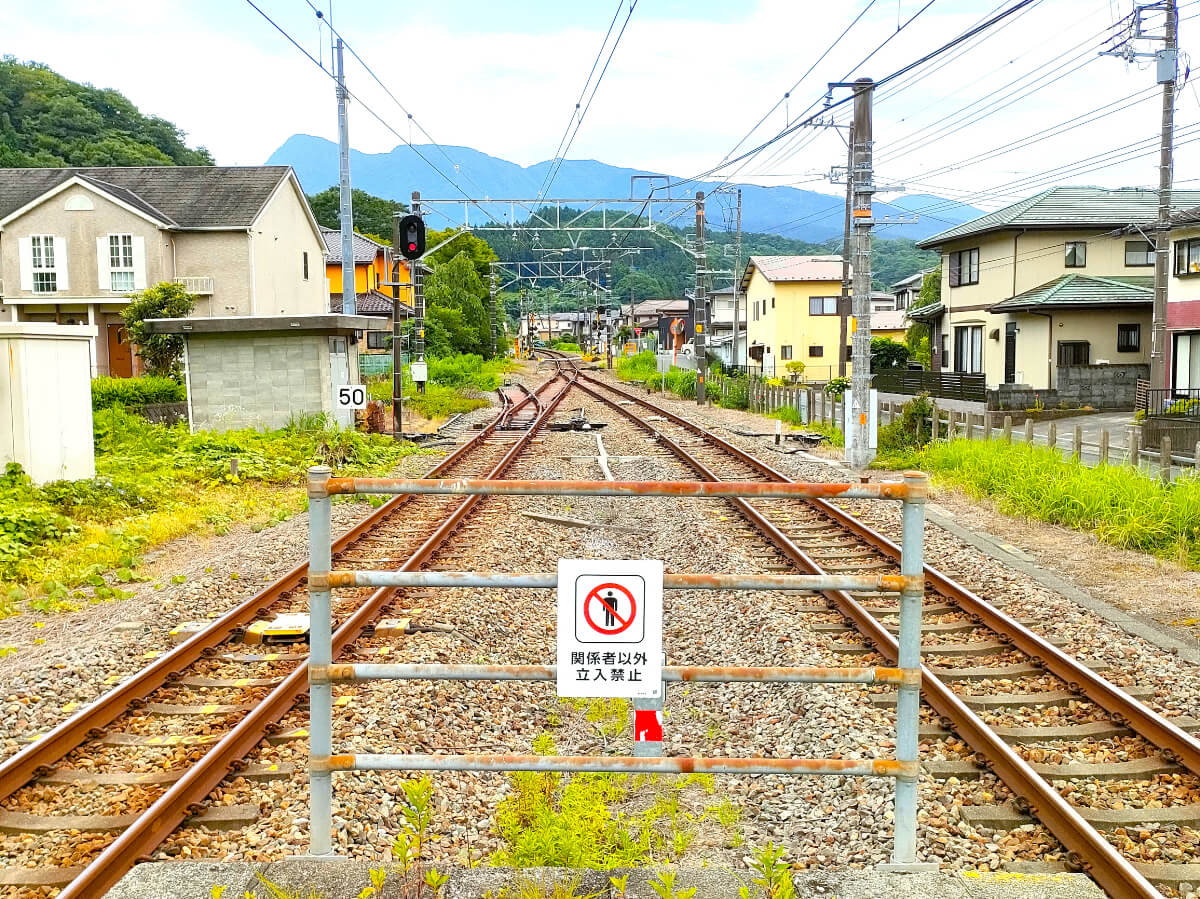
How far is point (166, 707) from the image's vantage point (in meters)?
6.03

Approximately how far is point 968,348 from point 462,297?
3089cm

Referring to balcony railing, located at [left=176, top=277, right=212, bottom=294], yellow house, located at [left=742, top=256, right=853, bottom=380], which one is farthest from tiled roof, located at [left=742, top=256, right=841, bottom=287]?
balcony railing, located at [left=176, top=277, right=212, bottom=294]

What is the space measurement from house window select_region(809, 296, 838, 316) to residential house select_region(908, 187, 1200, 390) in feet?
47.3

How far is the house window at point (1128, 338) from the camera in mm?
31938

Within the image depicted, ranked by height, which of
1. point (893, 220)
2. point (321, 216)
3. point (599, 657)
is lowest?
point (599, 657)

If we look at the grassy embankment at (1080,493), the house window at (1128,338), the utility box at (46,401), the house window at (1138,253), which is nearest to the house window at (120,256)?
the utility box at (46,401)

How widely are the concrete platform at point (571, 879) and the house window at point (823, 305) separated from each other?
168 ft

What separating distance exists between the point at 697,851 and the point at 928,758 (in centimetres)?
155

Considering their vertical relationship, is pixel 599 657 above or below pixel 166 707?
above

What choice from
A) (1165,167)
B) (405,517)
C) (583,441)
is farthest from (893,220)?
(405,517)

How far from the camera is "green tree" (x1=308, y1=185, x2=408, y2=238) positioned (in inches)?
3511

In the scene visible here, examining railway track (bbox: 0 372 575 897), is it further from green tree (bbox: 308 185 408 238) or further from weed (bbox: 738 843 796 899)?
green tree (bbox: 308 185 408 238)

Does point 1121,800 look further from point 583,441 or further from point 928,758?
point 583,441

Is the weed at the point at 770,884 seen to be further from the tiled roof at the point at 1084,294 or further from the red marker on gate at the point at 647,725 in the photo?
the tiled roof at the point at 1084,294
